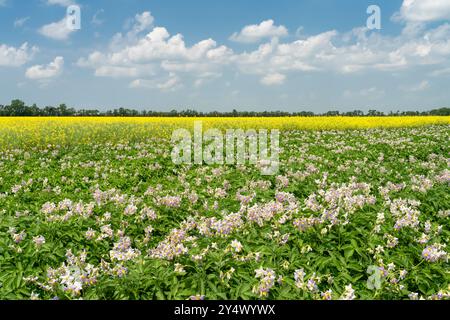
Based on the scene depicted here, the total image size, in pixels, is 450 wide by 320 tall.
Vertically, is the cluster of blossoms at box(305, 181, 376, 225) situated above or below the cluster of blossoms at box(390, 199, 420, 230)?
above

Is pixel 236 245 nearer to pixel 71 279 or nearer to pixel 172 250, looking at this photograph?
pixel 172 250

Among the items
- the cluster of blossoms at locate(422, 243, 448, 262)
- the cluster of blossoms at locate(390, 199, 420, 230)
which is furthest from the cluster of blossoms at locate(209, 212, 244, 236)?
the cluster of blossoms at locate(422, 243, 448, 262)

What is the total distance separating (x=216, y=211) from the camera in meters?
6.75

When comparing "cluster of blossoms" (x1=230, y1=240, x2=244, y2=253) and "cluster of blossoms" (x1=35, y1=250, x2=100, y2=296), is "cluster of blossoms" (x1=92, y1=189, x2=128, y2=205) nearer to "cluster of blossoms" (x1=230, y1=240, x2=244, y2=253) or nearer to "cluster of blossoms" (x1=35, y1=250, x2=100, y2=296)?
"cluster of blossoms" (x1=35, y1=250, x2=100, y2=296)

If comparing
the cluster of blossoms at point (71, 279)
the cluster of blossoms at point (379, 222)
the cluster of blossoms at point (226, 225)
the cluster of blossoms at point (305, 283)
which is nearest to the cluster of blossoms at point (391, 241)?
the cluster of blossoms at point (379, 222)

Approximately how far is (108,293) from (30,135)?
22.2 meters

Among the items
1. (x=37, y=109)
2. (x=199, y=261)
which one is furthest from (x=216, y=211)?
(x=37, y=109)

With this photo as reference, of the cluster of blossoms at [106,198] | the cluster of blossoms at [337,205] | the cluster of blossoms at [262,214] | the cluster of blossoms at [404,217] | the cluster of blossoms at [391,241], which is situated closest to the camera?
the cluster of blossoms at [391,241]

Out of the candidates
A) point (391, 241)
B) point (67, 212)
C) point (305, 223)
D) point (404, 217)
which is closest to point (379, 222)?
point (391, 241)

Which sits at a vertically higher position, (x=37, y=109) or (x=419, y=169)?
(x=37, y=109)

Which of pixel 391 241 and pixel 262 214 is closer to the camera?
pixel 391 241

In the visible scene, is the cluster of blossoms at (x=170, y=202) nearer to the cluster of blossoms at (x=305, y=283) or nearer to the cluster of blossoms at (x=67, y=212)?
the cluster of blossoms at (x=67, y=212)

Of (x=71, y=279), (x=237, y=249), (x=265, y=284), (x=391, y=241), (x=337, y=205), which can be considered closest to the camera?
(x=265, y=284)
